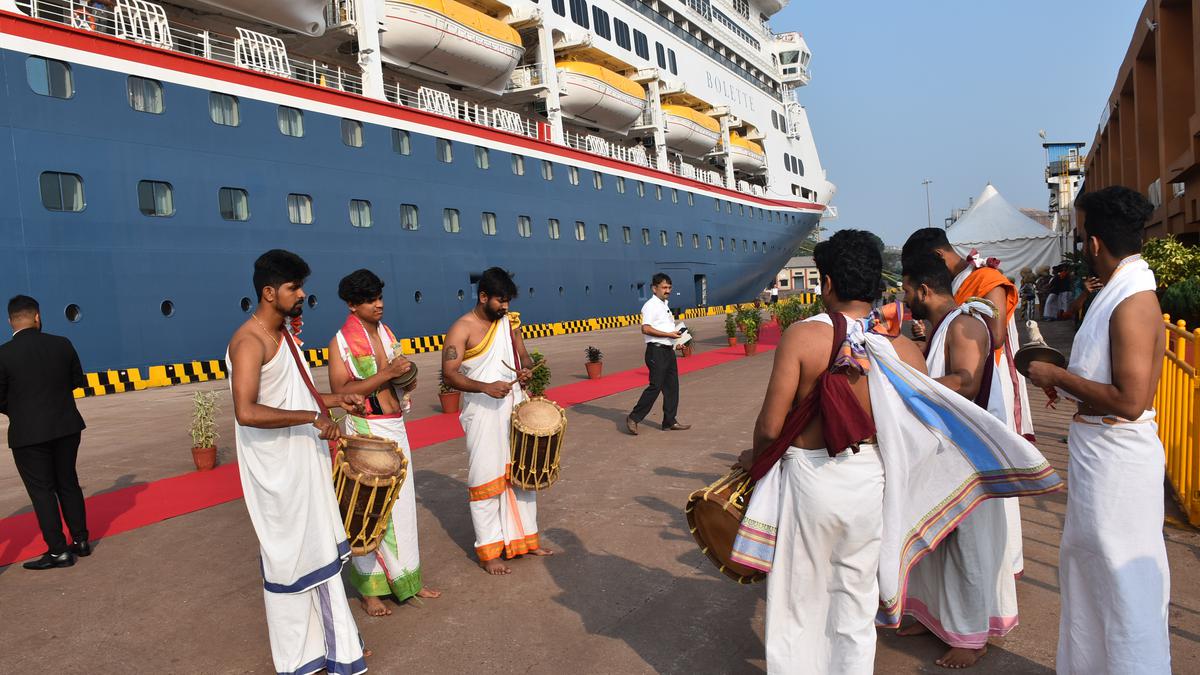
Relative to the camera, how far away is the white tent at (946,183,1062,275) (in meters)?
26.6

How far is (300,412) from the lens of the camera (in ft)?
10.1

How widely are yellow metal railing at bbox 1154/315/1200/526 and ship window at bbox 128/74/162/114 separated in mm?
14520

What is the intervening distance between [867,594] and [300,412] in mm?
2196

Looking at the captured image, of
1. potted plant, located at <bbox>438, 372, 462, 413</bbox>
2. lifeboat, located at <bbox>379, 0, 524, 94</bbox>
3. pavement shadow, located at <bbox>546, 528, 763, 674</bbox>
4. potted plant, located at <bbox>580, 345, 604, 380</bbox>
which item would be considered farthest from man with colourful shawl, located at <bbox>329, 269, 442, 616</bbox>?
lifeboat, located at <bbox>379, 0, 524, 94</bbox>

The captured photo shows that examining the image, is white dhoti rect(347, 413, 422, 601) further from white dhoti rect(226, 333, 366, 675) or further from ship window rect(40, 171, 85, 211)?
ship window rect(40, 171, 85, 211)

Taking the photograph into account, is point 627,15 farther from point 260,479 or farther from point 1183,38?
point 260,479

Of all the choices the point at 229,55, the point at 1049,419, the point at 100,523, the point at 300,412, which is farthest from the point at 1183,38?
the point at 229,55

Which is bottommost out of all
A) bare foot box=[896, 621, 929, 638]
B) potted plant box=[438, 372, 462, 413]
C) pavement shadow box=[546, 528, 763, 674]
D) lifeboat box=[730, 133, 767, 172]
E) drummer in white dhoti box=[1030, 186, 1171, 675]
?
bare foot box=[896, 621, 929, 638]

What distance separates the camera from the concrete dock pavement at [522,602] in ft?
11.0

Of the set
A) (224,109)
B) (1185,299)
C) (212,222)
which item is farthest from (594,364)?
(224,109)

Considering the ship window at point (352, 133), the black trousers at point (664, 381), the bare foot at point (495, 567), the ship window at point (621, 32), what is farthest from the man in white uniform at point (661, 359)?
the ship window at point (621, 32)

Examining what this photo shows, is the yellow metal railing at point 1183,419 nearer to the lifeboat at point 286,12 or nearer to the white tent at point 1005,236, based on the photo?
the lifeboat at point 286,12

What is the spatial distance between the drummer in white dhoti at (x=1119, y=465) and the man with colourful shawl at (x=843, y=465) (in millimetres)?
180

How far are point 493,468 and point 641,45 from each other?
88.9ft
